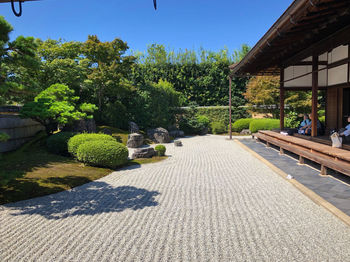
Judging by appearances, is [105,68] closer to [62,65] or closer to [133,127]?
[62,65]

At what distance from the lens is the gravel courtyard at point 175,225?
285 cm

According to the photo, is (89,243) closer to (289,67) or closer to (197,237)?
(197,237)

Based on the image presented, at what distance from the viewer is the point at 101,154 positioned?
743 cm

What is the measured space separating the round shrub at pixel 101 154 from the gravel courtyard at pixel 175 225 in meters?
1.59

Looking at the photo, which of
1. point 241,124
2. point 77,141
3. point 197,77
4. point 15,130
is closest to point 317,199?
point 77,141

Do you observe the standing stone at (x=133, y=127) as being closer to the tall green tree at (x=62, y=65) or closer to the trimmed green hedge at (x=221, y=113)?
the tall green tree at (x=62, y=65)

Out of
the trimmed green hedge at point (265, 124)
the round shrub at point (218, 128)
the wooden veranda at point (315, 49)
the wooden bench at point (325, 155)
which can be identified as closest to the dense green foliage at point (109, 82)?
the round shrub at point (218, 128)

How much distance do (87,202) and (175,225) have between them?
83.6 inches

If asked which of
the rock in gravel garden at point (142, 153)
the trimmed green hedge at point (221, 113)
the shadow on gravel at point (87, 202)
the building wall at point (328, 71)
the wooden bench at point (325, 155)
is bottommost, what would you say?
the shadow on gravel at point (87, 202)

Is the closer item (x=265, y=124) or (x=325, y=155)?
(x=325, y=155)

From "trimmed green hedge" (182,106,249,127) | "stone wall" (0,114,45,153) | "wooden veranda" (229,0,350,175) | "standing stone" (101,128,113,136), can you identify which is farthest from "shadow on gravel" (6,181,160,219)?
"trimmed green hedge" (182,106,249,127)

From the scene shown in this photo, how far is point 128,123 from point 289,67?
10304 mm

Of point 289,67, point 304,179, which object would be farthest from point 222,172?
point 289,67

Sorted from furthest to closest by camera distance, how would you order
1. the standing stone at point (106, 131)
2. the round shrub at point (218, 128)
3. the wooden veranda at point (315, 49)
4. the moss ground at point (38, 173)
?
the round shrub at point (218, 128), the standing stone at point (106, 131), the wooden veranda at point (315, 49), the moss ground at point (38, 173)
